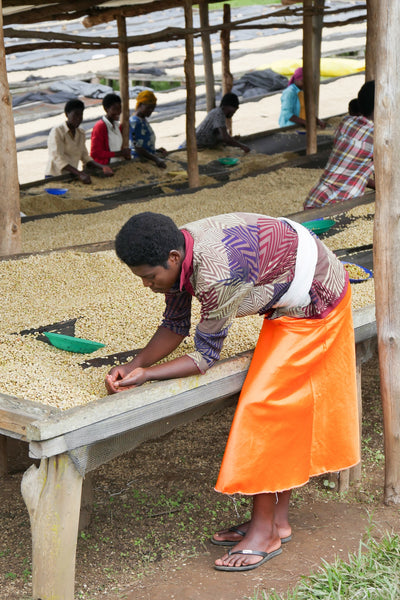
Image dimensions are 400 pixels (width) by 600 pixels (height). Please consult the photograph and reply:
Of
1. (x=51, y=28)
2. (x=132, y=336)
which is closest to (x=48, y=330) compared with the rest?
(x=132, y=336)

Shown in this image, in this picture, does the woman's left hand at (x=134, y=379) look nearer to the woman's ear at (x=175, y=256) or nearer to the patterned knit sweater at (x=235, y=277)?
the patterned knit sweater at (x=235, y=277)

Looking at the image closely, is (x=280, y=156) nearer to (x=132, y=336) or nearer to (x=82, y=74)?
(x=132, y=336)

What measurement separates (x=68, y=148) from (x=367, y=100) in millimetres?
4103

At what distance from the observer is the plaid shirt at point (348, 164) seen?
4844 millimetres

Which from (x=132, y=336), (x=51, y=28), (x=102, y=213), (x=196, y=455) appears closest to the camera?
(x=132, y=336)

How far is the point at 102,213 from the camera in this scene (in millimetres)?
6125

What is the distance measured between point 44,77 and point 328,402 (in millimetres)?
15280

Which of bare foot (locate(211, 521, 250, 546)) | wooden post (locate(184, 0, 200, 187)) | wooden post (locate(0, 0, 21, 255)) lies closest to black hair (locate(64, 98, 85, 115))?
wooden post (locate(184, 0, 200, 187))

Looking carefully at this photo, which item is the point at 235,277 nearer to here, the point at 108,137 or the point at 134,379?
the point at 134,379

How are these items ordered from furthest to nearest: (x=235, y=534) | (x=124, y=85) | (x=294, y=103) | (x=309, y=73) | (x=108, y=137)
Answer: (x=294, y=103) → (x=124, y=85) → (x=108, y=137) → (x=309, y=73) → (x=235, y=534)

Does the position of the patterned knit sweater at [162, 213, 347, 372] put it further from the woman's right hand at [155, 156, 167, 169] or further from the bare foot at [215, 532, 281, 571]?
the woman's right hand at [155, 156, 167, 169]

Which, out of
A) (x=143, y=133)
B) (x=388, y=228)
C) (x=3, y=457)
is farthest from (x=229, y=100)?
(x=3, y=457)

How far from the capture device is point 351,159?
4.99m

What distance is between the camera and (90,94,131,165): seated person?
817 cm
